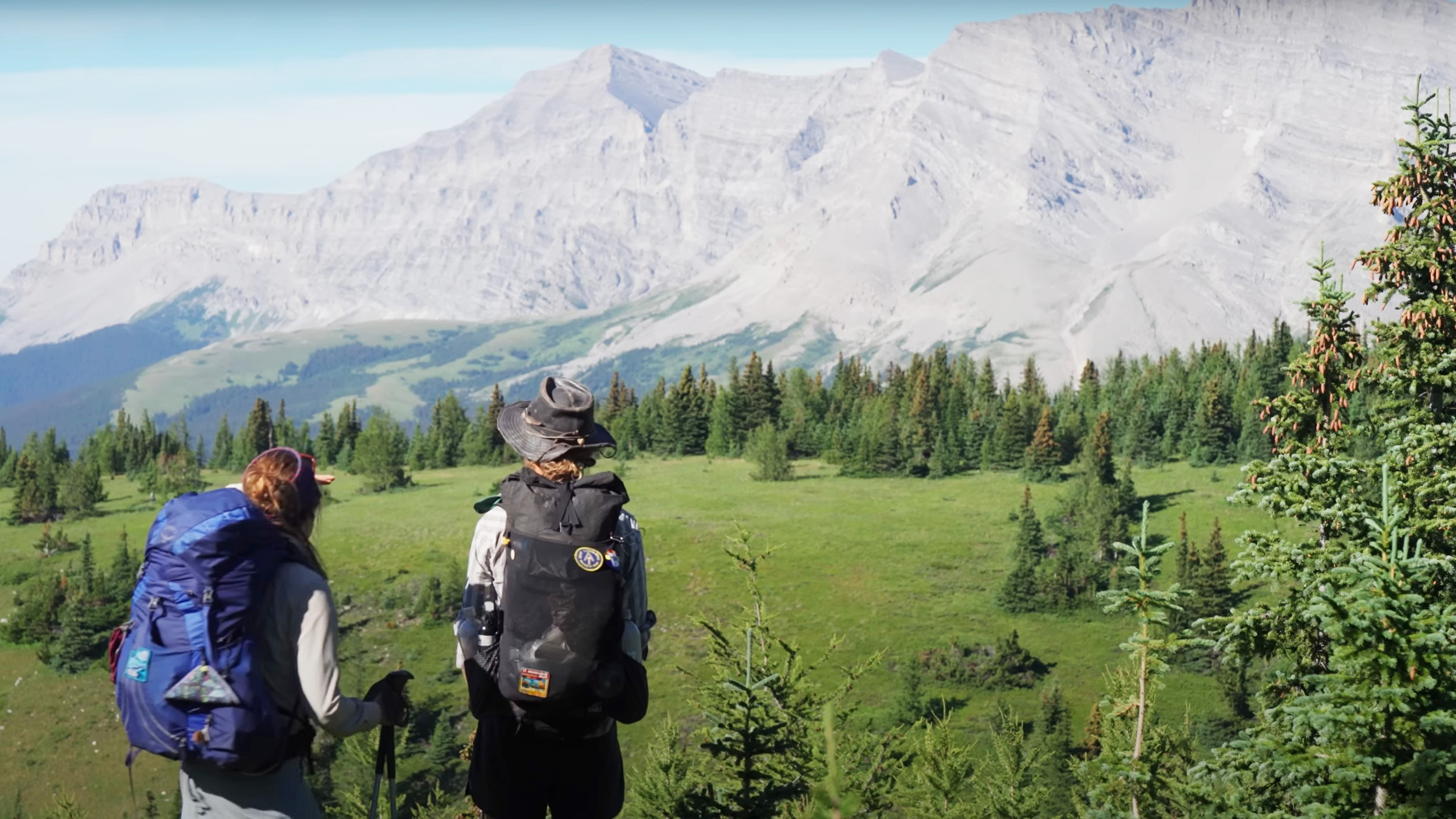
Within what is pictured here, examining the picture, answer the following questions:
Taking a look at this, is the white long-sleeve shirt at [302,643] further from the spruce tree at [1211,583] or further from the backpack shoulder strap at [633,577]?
the spruce tree at [1211,583]

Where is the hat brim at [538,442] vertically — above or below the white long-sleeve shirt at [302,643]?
above

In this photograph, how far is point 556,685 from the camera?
21.0ft

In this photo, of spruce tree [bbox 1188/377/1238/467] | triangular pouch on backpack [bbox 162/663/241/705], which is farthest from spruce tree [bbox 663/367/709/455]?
triangular pouch on backpack [bbox 162/663/241/705]

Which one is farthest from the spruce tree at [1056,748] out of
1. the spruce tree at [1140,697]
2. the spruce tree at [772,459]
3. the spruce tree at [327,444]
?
the spruce tree at [327,444]

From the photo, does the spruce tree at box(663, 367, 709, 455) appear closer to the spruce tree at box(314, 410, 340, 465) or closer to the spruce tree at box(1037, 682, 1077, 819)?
the spruce tree at box(314, 410, 340, 465)

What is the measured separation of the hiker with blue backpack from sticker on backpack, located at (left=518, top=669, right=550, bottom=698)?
0.96 meters

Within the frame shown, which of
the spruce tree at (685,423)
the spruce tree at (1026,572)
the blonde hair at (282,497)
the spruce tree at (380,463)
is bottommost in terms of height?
the spruce tree at (1026,572)

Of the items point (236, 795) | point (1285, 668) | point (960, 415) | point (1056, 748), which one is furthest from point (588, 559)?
point (960, 415)

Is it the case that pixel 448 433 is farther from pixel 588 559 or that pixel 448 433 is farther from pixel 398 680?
pixel 588 559

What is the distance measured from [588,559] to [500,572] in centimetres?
73

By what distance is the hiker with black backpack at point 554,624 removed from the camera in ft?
21.1

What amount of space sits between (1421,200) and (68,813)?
25329 mm

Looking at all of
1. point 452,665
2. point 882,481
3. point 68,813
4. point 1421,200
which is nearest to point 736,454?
point 882,481

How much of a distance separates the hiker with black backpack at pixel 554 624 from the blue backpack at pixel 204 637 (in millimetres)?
1249
